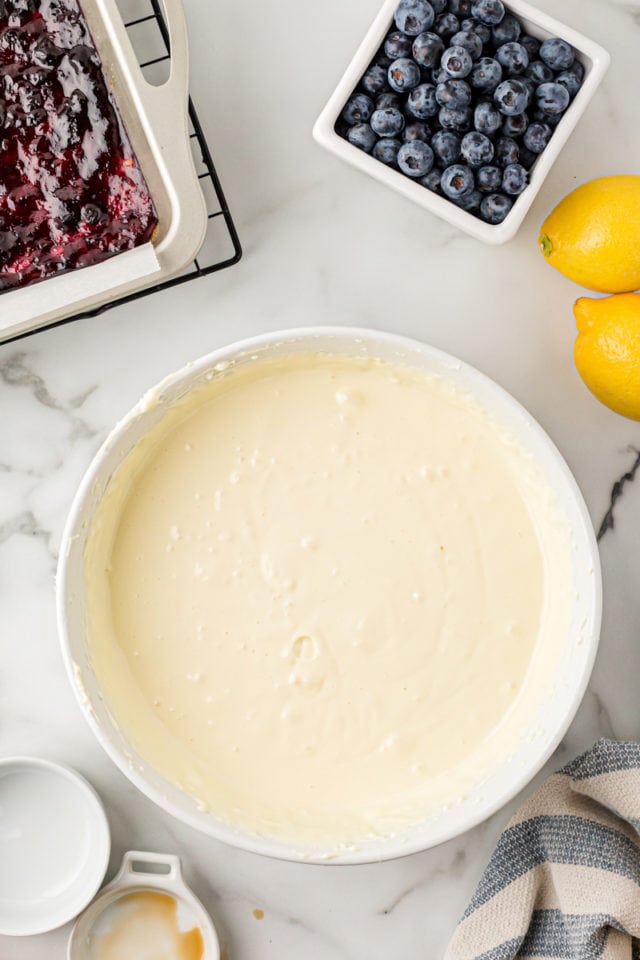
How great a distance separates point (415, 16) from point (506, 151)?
0.18 meters

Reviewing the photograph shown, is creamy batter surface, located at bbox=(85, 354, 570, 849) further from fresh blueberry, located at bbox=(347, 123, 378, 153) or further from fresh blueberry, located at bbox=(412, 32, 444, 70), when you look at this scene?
fresh blueberry, located at bbox=(412, 32, 444, 70)

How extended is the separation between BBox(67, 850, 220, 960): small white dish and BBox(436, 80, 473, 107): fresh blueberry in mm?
1005

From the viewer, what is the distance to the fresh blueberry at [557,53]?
3.57 feet

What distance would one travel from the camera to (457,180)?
109 cm

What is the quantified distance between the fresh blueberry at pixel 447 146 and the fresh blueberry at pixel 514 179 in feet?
0.20

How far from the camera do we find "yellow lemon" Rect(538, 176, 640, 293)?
1.11 meters

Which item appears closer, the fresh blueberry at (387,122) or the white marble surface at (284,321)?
the fresh blueberry at (387,122)

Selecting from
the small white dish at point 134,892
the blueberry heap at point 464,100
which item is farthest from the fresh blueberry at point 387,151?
the small white dish at point 134,892

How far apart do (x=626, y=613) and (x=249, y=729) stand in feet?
1.73

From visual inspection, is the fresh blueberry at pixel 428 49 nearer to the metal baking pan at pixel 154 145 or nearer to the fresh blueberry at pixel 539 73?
the fresh blueberry at pixel 539 73

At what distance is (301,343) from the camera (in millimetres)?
1151

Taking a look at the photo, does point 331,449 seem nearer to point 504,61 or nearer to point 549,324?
point 549,324

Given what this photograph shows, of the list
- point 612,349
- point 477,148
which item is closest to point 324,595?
point 612,349

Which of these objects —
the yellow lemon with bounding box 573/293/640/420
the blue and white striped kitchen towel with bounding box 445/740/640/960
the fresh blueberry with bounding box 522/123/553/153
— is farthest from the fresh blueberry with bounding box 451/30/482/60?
the blue and white striped kitchen towel with bounding box 445/740/640/960
